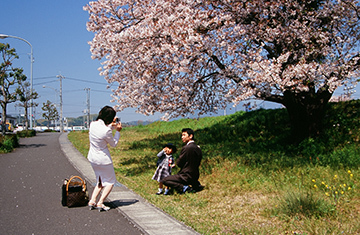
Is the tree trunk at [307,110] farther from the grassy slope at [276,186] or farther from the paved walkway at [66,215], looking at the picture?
the paved walkway at [66,215]

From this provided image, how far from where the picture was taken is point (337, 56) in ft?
37.4

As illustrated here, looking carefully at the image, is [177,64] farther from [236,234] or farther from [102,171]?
[236,234]

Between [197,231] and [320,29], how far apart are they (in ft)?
30.4

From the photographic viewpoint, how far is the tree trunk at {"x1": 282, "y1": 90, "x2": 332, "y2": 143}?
514 inches

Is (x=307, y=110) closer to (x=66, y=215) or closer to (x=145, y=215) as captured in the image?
→ (x=145, y=215)

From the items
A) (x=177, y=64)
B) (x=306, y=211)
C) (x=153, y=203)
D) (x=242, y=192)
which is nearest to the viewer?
(x=306, y=211)

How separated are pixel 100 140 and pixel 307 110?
9432 mm

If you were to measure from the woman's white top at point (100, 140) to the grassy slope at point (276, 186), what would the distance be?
1.52 meters

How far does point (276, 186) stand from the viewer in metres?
7.34

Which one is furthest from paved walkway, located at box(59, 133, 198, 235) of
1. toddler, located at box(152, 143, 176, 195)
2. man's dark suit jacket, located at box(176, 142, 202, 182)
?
man's dark suit jacket, located at box(176, 142, 202, 182)

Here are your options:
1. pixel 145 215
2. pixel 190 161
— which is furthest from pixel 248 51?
pixel 145 215

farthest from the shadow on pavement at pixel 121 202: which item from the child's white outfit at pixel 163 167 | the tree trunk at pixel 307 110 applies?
the tree trunk at pixel 307 110

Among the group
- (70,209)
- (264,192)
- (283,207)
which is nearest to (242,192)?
(264,192)

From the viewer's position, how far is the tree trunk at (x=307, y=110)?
42.8 feet
